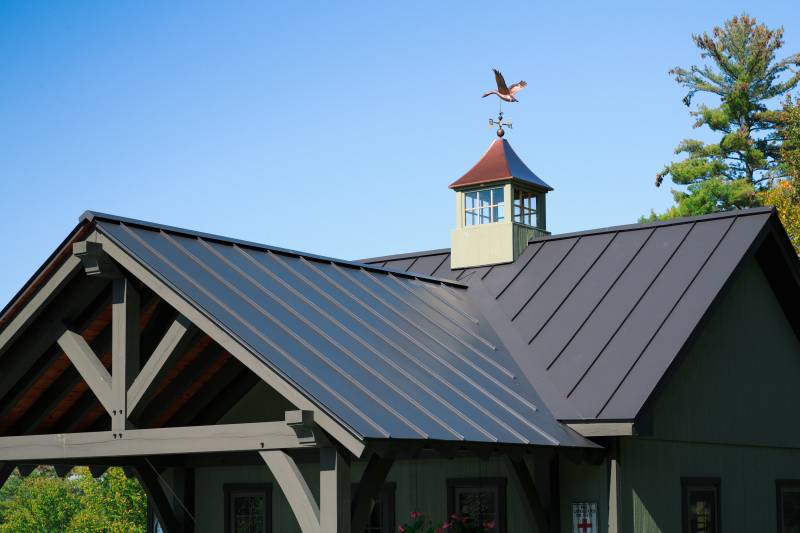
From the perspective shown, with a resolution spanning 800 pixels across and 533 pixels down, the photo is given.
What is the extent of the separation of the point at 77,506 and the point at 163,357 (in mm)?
51164

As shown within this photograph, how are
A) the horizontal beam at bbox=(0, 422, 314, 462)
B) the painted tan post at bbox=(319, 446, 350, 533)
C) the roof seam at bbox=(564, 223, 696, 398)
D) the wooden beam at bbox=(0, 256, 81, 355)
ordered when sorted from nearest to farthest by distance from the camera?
the painted tan post at bbox=(319, 446, 350, 533) < the horizontal beam at bbox=(0, 422, 314, 462) < the wooden beam at bbox=(0, 256, 81, 355) < the roof seam at bbox=(564, 223, 696, 398)

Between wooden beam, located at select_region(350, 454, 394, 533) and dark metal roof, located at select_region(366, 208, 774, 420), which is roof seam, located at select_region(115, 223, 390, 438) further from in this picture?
dark metal roof, located at select_region(366, 208, 774, 420)

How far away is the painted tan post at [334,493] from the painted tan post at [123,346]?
2711 millimetres

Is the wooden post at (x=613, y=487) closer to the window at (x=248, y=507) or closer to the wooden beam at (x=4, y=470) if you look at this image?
the window at (x=248, y=507)

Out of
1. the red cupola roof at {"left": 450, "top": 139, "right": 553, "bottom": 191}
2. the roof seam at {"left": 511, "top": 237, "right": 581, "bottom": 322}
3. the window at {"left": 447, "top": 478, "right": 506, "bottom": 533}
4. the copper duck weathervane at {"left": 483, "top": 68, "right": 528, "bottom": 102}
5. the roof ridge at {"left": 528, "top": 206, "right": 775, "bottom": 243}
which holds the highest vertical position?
the copper duck weathervane at {"left": 483, "top": 68, "right": 528, "bottom": 102}

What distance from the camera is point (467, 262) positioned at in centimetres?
1933

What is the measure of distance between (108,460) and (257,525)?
2.36 m

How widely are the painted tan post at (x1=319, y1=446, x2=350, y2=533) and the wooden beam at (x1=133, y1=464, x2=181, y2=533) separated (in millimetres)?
6486

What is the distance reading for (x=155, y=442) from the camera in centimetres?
1202

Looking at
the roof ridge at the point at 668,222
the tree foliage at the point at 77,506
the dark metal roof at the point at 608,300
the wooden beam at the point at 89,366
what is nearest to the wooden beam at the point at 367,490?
the wooden beam at the point at 89,366

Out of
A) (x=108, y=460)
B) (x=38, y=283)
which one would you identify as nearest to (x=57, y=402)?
(x=108, y=460)

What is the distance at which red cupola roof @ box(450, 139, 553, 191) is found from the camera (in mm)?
19641

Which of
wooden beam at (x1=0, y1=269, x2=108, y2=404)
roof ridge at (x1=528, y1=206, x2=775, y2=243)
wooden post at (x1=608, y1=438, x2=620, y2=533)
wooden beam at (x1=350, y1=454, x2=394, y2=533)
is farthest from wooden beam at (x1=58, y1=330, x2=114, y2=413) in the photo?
roof ridge at (x1=528, y1=206, x2=775, y2=243)

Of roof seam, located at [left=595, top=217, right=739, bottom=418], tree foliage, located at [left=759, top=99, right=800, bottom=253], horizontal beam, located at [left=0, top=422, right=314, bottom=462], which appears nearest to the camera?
horizontal beam, located at [left=0, top=422, right=314, bottom=462]
